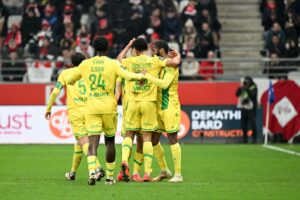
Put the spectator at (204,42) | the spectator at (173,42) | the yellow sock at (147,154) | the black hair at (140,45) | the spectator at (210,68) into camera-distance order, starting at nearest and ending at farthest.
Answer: the black hair at (140,45)
the yellow sock at (147,154)
the spectator at (210,68)
the spectator at (173,42)
the spectator at (204,42)

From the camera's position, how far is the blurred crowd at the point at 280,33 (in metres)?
Answer: 34.2

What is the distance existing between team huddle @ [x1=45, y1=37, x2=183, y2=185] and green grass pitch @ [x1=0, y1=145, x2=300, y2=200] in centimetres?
60

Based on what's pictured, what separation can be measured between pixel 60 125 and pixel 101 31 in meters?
5.55

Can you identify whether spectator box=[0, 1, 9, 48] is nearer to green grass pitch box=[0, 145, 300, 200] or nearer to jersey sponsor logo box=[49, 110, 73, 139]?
jersey sponsor logo box=[49, 110, 73, 139]

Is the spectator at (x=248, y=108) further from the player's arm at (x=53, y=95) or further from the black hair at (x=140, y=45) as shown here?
the black hair at (x=140, y=45)

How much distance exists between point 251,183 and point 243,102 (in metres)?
14.2

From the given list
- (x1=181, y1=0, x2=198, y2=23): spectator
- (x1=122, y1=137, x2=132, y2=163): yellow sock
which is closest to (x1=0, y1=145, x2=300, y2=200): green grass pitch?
(x1=122, y1=137, x2=132, y2=163): yellow sock

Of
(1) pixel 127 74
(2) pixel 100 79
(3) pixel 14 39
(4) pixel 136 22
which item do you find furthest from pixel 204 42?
(1) pixel 127 74

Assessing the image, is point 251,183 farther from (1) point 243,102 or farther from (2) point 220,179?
(1) point 243,102

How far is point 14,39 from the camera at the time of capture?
34438 millimetres

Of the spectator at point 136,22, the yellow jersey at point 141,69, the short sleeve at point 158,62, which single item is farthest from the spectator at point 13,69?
the short sleeve at point 158,62

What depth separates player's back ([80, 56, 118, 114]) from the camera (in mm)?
16188

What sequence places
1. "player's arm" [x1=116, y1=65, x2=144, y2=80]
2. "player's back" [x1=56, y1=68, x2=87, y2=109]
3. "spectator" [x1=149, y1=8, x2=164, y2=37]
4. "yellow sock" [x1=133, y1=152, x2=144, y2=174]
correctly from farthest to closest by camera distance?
"spectator" [x1=149, y1=8, x2=164, y2=37] < "player's back" [x1=56, y1=68, x2=87, y2=109] < "yellow sock" [x1=133, y1=152, x2=144, y2=174] < "player's arm" [x1=116, y1=65, x2=144, y2=80]

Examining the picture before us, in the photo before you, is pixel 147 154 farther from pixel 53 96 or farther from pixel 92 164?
pixel 53 96
